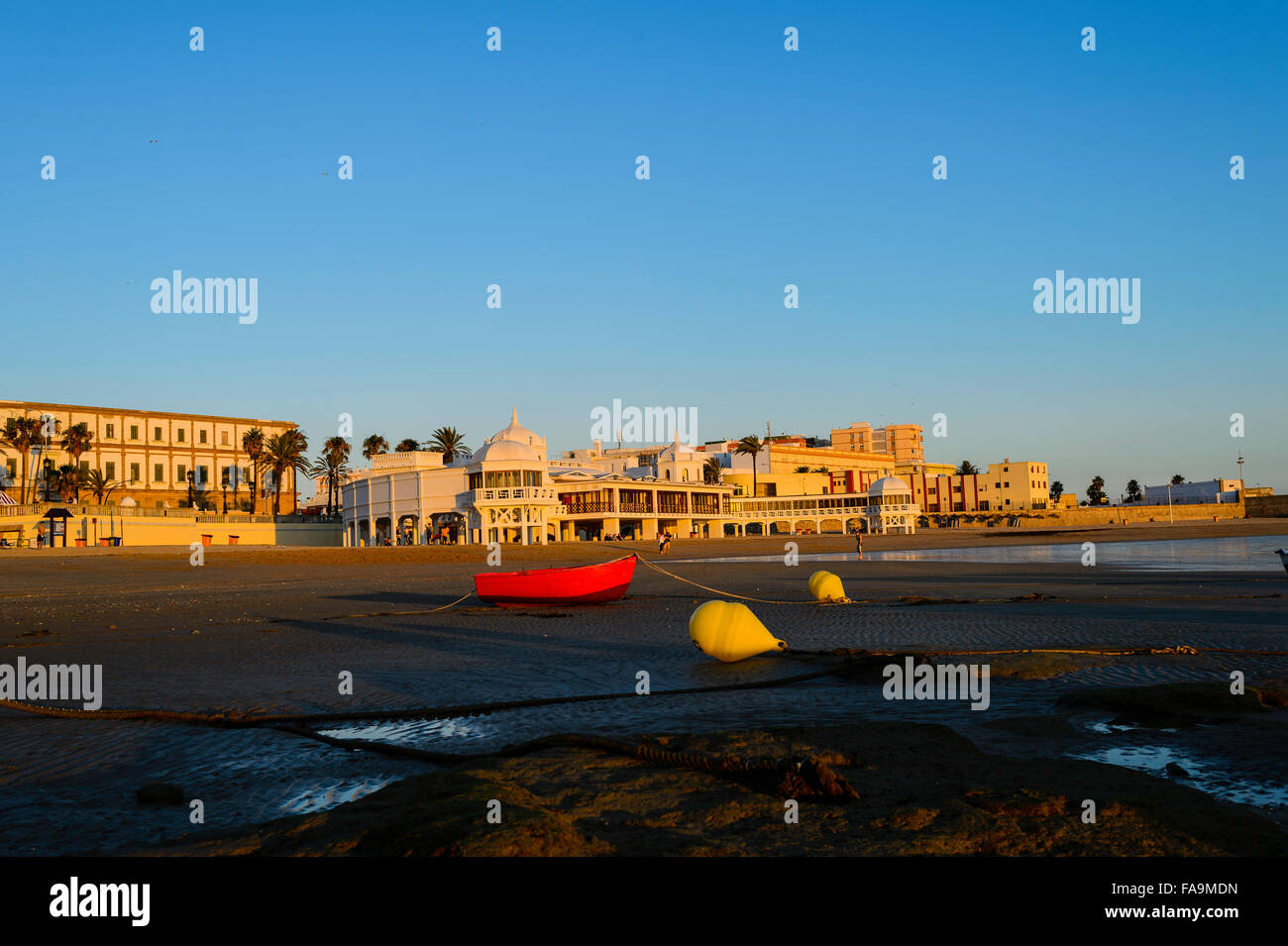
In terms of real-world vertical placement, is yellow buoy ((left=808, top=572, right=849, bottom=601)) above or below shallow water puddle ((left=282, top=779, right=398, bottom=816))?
below

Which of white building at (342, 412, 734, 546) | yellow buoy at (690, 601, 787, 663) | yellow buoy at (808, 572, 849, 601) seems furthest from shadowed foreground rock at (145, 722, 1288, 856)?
white building at (342, 412, 734, 546)

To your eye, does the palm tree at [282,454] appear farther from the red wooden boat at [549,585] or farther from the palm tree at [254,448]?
the red wooden boat at [549,585]

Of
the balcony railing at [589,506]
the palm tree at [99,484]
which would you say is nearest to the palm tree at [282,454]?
the palm tree at [99,484]

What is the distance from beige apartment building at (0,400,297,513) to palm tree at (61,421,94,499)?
1209 mm

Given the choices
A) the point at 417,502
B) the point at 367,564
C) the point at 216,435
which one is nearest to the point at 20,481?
the point at 216,435

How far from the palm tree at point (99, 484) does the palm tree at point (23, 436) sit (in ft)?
20.5

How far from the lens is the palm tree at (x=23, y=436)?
107m

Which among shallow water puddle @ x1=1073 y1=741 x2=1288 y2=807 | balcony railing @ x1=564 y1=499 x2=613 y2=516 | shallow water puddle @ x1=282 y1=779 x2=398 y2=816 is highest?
balcony railing @ x1=564 y1=499 x2=613 y2=516

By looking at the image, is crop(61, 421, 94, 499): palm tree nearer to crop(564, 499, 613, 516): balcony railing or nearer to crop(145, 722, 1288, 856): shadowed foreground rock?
crop(564, 499, 613, 516): balcony railing

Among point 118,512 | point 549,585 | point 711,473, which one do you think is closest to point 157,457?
point 118,512

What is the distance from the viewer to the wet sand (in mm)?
6383

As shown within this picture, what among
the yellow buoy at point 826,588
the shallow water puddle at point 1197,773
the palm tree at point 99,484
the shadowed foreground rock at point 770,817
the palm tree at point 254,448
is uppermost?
the palm tree at point 254,448

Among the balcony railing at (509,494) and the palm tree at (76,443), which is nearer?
the balcony railing at (509,494)
